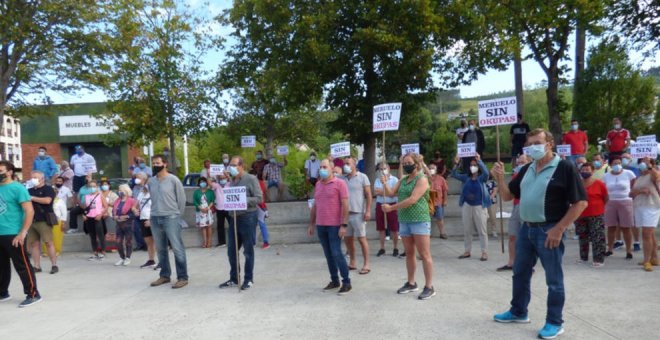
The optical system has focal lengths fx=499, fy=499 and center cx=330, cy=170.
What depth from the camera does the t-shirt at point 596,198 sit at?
8.73 m

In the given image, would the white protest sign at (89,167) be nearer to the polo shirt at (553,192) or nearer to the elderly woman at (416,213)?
the elderly woman at (416,213)

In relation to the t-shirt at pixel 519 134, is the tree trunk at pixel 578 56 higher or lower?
higher

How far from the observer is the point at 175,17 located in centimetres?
1855

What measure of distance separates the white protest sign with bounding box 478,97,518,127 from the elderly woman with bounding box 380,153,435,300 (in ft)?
10.9

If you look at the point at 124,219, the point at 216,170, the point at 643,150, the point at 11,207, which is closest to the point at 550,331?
the point at 643,150

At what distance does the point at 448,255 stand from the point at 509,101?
→ 3300 millimetres

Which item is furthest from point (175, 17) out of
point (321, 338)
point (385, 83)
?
point (321, 338)

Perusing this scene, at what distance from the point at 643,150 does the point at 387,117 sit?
5.37 meters

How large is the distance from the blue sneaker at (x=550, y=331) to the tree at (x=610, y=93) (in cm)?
1452

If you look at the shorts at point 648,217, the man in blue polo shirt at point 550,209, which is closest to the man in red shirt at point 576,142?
the shorts at point 648,217

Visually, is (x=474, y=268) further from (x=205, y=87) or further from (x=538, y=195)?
(x=205, y=87)

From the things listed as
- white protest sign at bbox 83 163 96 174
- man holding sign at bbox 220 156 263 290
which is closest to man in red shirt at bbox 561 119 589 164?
man holding sign at bbox 220 156 263 290

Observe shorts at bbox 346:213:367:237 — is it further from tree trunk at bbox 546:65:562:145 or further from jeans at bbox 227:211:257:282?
tree trunk at bbox 546:65:562:145

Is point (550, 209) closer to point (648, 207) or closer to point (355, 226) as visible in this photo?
point (355, 226)
